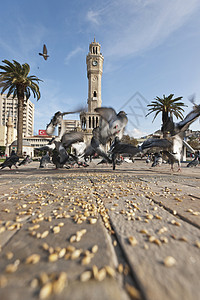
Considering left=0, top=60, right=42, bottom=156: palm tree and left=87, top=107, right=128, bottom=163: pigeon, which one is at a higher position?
left=0, top=60, right=42, bottom=156: palm tree

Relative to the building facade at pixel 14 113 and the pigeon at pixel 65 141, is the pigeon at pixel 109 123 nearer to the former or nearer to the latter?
the pigeon at pixel 65 141

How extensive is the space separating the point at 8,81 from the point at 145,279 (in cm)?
2462

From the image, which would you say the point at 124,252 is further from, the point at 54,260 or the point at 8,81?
the point at 8,81

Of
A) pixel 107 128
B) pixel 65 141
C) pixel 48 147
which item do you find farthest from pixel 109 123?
pixel 48 147

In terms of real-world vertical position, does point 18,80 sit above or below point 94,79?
below

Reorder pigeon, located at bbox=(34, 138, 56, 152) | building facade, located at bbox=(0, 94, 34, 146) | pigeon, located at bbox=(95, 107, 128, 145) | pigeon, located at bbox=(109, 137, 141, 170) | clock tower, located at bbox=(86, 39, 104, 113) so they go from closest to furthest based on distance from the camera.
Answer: pigeon, located at bbox=(109, 137, 141, 170)
pigeon, located at bbox=(95, 107, 128, 145)
pigeon, located at bbox=(34, 138, 56, 152)
clock tower, located at bbox=(86, 39, 104, 113)
building facade, located at bbox=(0, 94, 34, 146)

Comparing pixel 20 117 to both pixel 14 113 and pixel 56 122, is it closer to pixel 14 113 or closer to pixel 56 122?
pixel 56 122

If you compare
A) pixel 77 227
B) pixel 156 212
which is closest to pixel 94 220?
pixel 77 227

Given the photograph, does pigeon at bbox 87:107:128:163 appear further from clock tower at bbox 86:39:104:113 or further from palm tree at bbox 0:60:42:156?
clock tower at bbox 86:39:104:113

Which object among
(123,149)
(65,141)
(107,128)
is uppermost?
(107,128)

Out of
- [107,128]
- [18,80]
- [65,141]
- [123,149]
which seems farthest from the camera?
[18,80]

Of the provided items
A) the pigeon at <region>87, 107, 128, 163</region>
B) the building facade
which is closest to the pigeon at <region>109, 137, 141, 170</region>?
the pigeon at <region>87, 107, 128, 163</region>

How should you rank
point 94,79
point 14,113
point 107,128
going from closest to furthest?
1. point 107,128
2. point 94,79
3. point 14,113

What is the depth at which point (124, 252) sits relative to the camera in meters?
1.46
